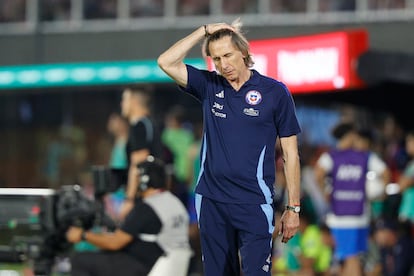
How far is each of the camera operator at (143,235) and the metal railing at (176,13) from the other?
12307mm

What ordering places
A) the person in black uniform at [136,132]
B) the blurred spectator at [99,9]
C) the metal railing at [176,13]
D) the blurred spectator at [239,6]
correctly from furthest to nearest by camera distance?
the blurred spectator at [99,9], the blurred spectator at [239,6], the metal railing at [176,13], the person in black uniform at [136,132]

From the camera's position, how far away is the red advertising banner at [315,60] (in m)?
14.9

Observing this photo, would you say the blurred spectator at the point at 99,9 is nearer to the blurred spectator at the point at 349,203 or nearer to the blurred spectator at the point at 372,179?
the blurred spectator at the point at 372,179

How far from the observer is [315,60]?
15.4 metres

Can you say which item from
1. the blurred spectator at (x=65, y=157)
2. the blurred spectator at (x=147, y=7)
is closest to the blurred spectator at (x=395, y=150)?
the blurred spectator at (x=65, y=157)

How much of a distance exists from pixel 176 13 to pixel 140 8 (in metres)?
0.71

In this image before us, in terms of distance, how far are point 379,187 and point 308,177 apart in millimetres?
1720

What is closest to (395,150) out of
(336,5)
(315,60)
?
(315,60)

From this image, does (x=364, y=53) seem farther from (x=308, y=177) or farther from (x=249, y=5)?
(x=249, y=5)

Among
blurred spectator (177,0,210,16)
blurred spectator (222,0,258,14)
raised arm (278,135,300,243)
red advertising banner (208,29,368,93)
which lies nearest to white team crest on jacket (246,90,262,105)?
raised arm (278,135,300,243)

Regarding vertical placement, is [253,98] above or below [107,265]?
above

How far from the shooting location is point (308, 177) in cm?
1479

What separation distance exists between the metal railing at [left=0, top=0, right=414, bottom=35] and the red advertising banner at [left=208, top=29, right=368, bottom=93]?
18.4 feet

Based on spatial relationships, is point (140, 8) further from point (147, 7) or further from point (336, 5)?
point (336, 5)
